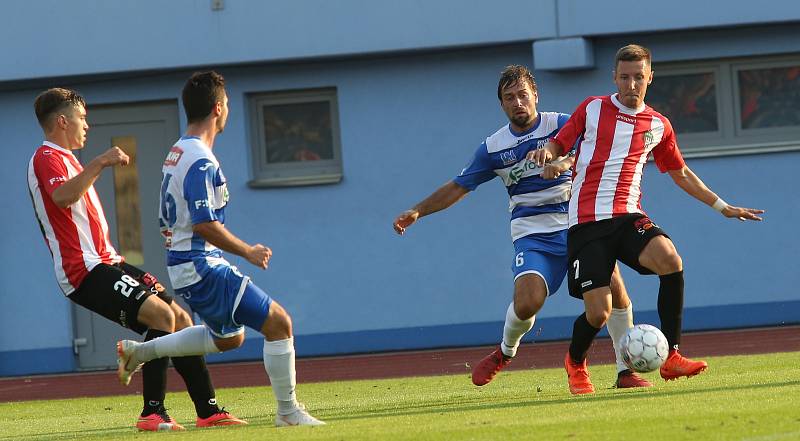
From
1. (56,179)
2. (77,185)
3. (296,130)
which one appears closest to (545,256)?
(77,185)

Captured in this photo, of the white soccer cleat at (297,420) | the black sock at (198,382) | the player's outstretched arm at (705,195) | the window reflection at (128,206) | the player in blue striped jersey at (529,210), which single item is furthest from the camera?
the window reflection at (128,206)

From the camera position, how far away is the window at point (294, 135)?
16344 millimetres

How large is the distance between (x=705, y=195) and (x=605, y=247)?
887 mm

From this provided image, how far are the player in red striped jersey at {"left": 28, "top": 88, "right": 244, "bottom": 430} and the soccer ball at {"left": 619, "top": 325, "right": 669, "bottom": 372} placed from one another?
2346mm

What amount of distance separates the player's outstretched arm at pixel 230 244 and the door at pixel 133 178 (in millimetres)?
9122

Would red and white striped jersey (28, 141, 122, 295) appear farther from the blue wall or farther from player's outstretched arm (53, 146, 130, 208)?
the blue wall

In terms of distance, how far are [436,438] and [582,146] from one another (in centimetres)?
283

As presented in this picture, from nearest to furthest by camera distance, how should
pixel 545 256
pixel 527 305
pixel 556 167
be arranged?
pixel 556 167
pixel 527 305
pixel 545 256

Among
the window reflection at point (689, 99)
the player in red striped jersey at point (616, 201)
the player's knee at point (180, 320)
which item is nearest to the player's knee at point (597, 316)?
the player in red striped jersey at point (616, 201)

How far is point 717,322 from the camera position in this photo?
15.5m

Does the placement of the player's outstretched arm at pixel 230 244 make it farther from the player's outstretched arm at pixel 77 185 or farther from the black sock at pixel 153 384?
the black sock at pixel 153 384

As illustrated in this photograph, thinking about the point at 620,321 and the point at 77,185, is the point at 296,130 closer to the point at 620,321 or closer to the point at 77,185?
the point at 620,321

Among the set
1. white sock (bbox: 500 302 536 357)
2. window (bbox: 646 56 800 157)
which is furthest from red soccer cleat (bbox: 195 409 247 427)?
window (bbox: 646 56 800 157)

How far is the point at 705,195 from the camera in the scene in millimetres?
9047
